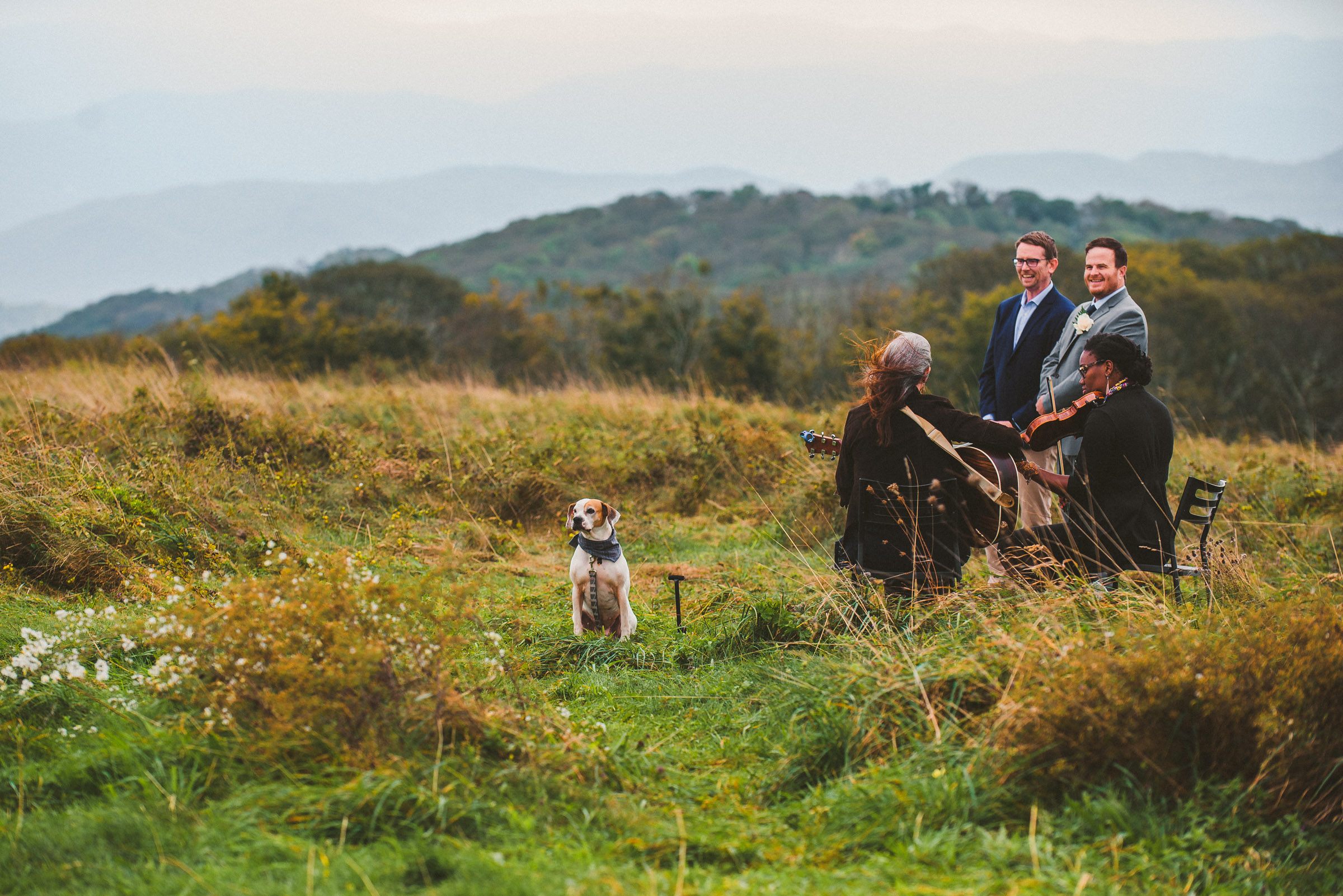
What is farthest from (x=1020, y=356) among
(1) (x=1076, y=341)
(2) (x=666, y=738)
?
(2) (x=666, y=738)

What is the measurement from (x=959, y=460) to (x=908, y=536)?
16.3 inches

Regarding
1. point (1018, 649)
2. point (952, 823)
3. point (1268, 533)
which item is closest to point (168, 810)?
point (952, 823)

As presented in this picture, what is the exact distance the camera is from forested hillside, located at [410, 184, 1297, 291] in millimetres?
63312

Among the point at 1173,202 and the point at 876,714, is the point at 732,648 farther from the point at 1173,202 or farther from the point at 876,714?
the point at 1173,202

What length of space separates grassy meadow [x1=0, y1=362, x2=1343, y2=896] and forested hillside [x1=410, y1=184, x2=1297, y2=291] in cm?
5283

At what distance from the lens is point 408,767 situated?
2.72 m

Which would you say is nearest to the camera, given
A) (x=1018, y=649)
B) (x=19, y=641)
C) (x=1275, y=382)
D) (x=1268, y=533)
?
(x=1018, y=649)

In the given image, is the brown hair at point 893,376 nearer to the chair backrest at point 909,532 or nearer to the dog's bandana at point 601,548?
the chair backrest at point 909,532

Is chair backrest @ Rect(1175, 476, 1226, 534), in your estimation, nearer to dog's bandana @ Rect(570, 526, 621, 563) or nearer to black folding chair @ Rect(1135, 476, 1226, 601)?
black folding chair @ Rect(1135, 476, 1226, 601)

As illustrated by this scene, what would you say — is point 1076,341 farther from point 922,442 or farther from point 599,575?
point 599,575

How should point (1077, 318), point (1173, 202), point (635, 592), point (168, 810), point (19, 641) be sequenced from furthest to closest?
point (1173, 202) < point (635, 592) < point (1077, 318) < point (19, 641) < point (168, 810)

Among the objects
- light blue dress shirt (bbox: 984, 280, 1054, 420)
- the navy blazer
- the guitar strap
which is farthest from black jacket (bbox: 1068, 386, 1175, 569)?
light blue dress shirt (bbox: 984, 280, 1054, 420)

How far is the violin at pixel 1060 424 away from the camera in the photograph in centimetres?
407

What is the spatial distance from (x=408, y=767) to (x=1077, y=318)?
153 inches
